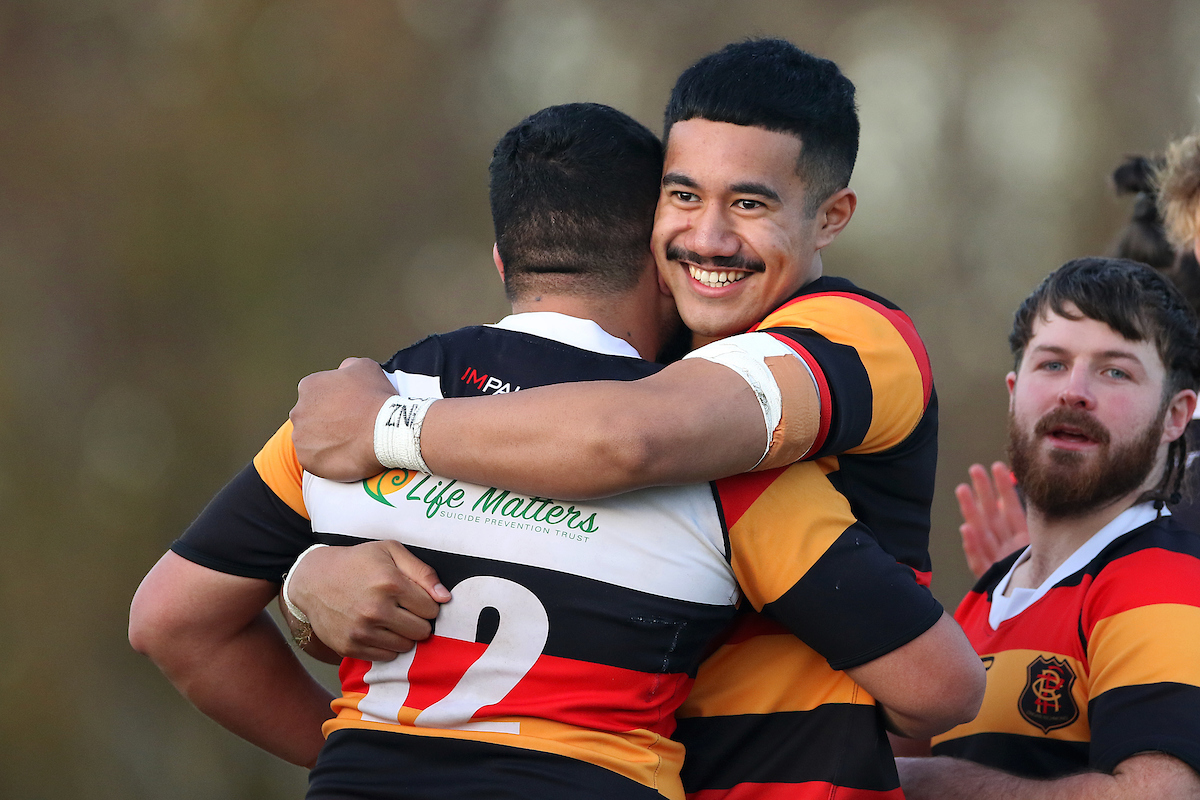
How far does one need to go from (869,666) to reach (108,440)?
10225mm

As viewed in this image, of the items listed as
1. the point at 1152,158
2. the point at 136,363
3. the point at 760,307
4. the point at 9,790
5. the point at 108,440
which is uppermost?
the point at 1152,158

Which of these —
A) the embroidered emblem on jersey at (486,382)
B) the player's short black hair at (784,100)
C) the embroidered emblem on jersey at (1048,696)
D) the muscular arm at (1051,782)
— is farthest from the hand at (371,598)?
the embroidered emblem on jersey at (1048,696)

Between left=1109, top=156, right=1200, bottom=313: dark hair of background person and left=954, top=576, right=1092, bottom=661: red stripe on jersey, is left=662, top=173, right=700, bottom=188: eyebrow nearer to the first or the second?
left=954, top=576, right=1092, bottom=661: red stripe on jersey

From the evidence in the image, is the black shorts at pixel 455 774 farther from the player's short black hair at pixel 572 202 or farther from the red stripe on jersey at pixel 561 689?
the player's short black hair at pixel 572 202

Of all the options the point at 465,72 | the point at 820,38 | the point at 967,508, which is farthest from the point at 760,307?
the point at 820,38

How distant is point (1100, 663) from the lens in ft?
8.51

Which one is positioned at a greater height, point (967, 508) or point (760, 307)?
point (760, 307)

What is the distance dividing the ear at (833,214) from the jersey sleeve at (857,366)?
313 mm

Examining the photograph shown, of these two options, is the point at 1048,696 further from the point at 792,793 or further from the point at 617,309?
the point at 617,309

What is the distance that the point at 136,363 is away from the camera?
10883 millimetres

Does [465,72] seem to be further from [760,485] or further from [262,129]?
[760,485]

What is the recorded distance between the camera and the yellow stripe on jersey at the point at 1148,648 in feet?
7.99

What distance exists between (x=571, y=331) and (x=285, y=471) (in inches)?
25.6

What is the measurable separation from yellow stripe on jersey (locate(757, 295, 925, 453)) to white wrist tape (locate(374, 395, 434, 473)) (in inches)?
25.8
